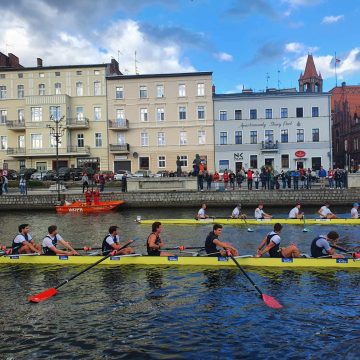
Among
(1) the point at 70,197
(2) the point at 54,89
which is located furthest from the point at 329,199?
(2) the point at 54,89

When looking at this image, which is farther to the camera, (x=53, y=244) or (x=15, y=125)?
(x=15, y=125)

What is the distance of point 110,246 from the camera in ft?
55.2

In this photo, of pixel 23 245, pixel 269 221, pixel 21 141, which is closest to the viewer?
pixel 23 245

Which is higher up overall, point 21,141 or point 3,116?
point 3,116

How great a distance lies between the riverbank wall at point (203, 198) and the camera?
38.8m

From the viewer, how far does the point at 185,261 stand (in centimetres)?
1617

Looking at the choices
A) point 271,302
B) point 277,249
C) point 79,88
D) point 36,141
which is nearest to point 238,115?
point 79,88

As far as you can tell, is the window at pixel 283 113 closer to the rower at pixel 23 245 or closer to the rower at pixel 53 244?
the rower at pixel 53 244

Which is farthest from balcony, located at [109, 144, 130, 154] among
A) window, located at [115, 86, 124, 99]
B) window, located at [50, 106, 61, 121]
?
window, located at [50, 106, 61, 121]

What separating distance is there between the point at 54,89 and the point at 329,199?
42477mm

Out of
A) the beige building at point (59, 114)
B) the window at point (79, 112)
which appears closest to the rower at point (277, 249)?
the beige building at point (59, 114)

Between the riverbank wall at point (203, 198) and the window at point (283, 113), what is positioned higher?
the window at point (283, 113)

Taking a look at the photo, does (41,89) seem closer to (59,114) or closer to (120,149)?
(59,114)

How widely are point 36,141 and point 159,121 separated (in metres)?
17.5
